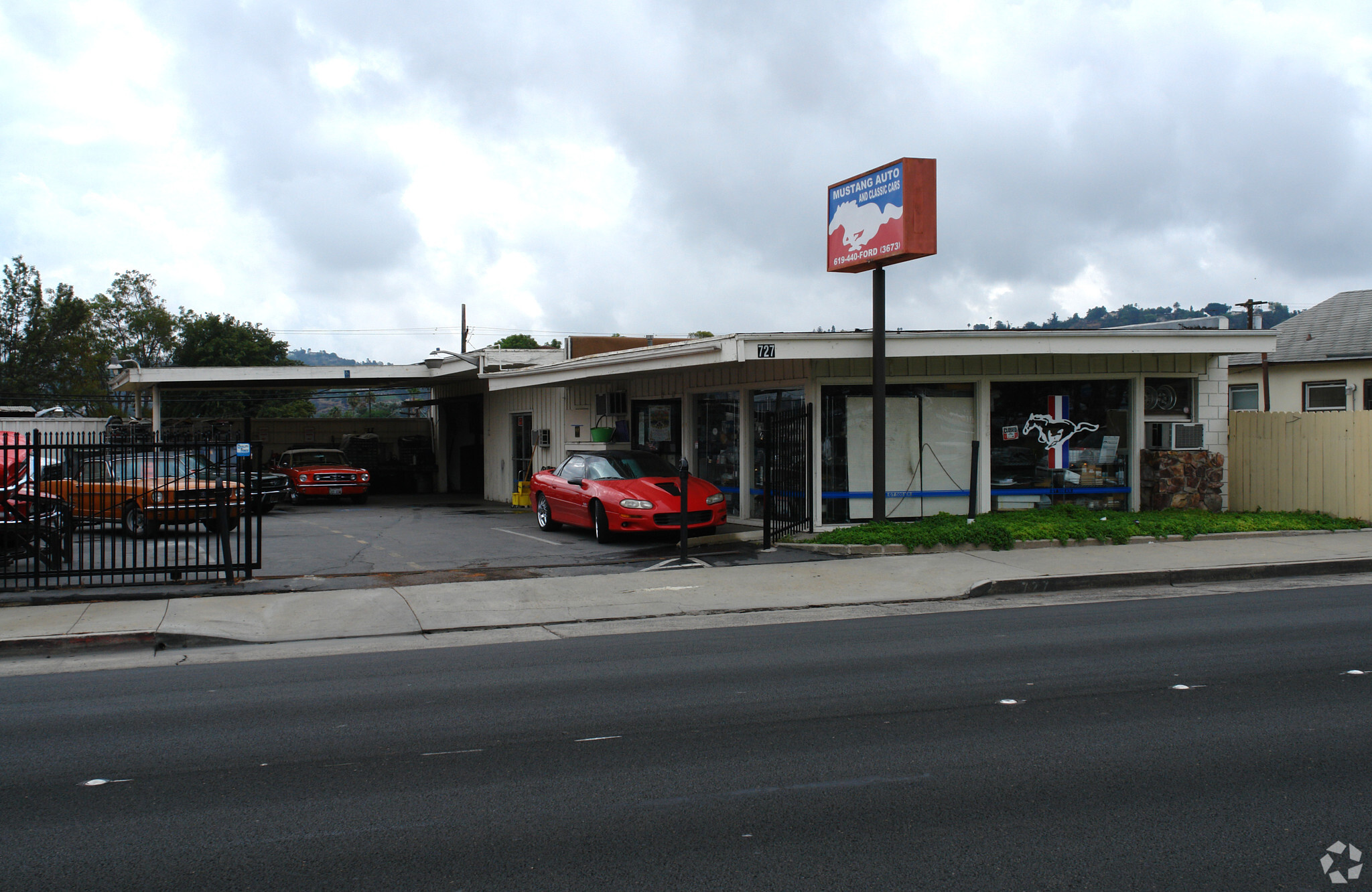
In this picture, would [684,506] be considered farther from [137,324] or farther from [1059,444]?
[137,324]

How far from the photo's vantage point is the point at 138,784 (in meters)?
5.10

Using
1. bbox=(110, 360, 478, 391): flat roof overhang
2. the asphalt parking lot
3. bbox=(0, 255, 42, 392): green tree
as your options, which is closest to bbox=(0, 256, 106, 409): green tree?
bbox=(0, 255, 42, 392): green tree

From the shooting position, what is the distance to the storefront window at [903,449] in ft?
50.6

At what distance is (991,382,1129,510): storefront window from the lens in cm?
1596

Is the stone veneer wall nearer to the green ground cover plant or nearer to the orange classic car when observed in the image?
the green ground cover plant

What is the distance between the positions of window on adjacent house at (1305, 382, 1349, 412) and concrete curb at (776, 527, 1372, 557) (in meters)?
16.2

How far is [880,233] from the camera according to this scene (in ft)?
45.6

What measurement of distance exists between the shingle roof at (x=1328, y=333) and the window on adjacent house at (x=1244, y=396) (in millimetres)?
770

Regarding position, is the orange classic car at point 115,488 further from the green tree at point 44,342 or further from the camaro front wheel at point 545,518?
the green tree at point 44,342

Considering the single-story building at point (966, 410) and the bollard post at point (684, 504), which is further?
the single-story building at point (966, 410)

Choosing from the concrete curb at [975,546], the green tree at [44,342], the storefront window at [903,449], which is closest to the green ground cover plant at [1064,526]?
the concrete curb at [975,546]

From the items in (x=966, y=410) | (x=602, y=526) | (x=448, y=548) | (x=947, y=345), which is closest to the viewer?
(x=947, y=345)

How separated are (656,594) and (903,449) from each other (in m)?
6.25

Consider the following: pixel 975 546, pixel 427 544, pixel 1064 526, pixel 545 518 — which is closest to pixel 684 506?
pixel 975 546
